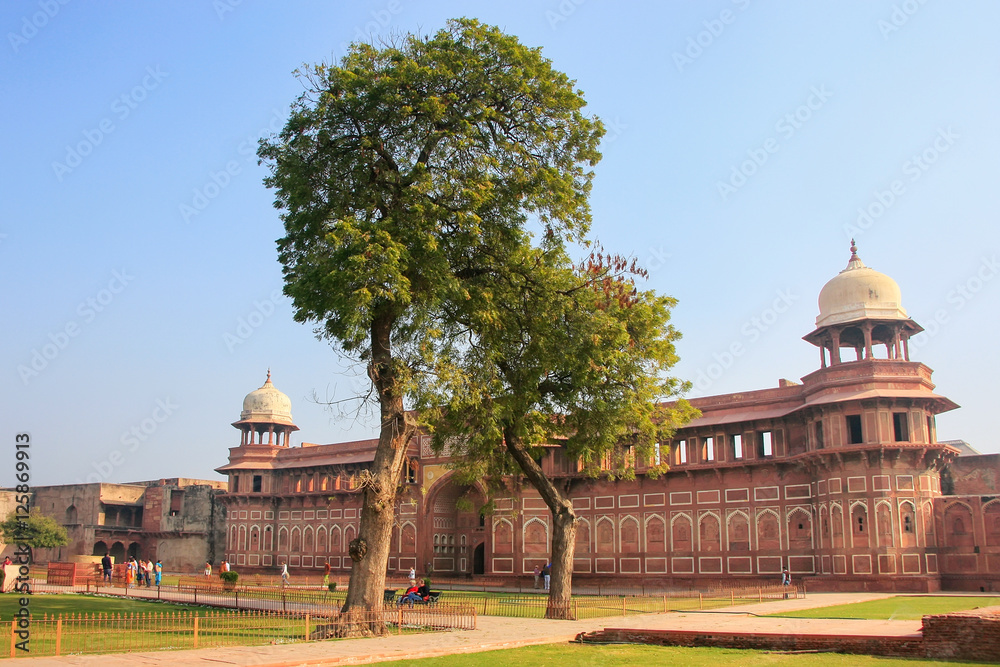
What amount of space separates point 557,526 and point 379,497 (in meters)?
6.77

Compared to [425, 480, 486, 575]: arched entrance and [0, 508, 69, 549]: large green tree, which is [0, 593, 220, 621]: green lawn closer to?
[425, 480, 486, 575]: arched entrance

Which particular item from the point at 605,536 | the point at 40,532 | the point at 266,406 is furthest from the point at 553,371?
the point at 40,532

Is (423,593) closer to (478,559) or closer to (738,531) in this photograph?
Answer: (738,531)

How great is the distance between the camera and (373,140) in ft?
57.7

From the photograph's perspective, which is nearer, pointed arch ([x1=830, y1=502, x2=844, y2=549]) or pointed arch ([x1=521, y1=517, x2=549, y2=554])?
pointed arch ([x1=830, y1=502, x2=844, y2=549])

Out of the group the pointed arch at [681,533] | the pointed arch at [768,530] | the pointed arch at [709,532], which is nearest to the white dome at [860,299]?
the pointed arch at [768,530]

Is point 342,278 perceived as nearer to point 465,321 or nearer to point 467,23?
point 465,321

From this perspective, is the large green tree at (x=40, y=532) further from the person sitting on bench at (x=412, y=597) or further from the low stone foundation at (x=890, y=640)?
the low stone foundation at (x=890, y=640)

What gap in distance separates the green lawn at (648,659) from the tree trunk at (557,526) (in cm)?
666

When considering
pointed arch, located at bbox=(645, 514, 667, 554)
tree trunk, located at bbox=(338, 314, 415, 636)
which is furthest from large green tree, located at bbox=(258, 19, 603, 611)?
pointed arch, located at bbox=(645, 514, 667, 554)

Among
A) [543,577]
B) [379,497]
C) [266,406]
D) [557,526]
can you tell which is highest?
[266,406]

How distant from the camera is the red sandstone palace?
30.6m

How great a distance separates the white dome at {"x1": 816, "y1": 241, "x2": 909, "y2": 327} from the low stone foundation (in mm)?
21278

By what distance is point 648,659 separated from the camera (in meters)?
12.8
